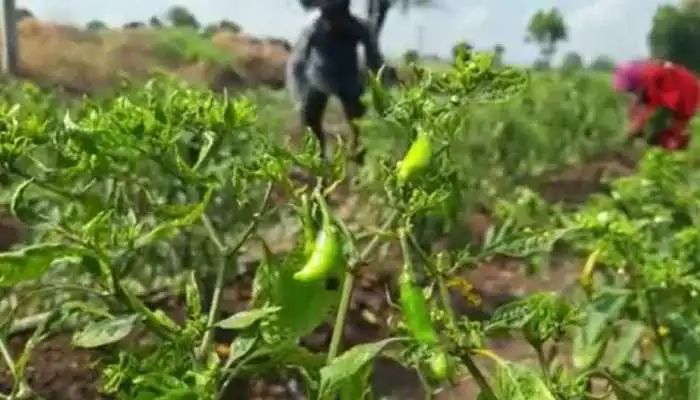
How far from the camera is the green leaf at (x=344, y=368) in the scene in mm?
1005

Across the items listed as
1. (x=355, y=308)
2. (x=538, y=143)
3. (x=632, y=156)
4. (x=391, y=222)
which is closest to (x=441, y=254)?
(x=391, y=222)

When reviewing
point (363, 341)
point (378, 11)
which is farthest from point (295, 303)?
point (378, 11)

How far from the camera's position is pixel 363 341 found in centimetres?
382

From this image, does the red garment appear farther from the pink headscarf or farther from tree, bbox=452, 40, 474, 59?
tree, bbox=452, 40, 474, 59

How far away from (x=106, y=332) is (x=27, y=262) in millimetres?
95

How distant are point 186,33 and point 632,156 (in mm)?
11526

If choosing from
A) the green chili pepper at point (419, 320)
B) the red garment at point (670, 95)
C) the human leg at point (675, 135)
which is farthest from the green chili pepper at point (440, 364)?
the red garment at point (670, 95)

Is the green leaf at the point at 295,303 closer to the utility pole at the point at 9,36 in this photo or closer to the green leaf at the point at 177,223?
the green leaf at the point at 177,223

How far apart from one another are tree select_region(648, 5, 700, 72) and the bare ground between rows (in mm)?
10306

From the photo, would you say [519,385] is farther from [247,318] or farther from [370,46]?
[370,46]

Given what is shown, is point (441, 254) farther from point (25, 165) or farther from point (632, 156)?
point (632, 156)

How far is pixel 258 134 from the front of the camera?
3.76 feet

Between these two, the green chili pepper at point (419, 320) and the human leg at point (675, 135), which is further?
the human leg at point (675, 135)

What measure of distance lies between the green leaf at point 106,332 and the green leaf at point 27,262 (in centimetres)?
7
